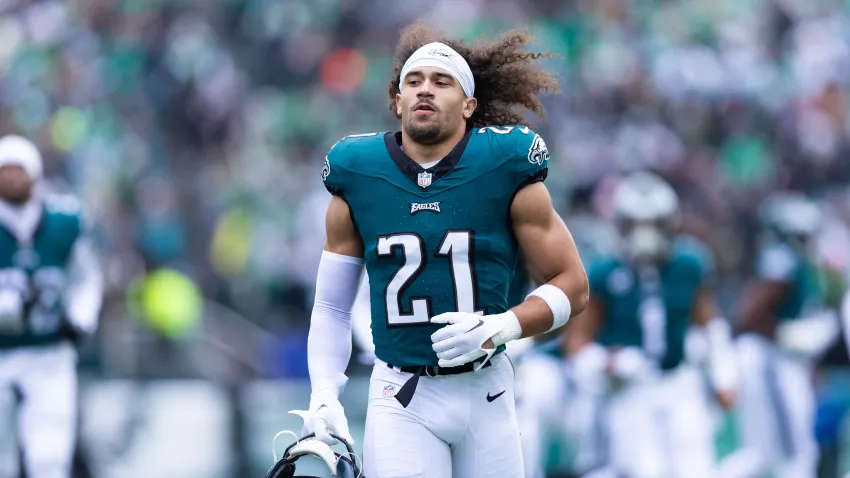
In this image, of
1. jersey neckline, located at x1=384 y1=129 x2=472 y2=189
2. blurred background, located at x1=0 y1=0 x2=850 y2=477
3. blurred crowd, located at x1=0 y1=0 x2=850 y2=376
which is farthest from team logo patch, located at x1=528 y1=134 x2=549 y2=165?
blurred crowd, located at x1=0 y1=0 x2=850 y2=376

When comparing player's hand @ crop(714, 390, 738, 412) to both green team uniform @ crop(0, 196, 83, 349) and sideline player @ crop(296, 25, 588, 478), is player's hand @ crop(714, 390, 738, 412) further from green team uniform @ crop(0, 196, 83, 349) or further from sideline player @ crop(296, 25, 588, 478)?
sideline player @ crop(296, 25, 588, 478)

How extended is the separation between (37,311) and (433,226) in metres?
4.01

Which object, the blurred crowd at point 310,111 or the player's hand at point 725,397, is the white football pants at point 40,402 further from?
the blurred crowd at point 310,111

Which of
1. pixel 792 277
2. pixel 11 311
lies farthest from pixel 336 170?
pixel 792 277

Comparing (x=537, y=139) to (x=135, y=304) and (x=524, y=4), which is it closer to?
(x=135, y=304)

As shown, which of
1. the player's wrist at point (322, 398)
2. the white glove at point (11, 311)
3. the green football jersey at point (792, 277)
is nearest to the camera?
the player's wrist at point (322, 398)

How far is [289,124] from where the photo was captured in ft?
51.1

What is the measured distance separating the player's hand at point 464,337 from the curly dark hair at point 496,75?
0.94 m

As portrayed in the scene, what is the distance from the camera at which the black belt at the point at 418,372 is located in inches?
189

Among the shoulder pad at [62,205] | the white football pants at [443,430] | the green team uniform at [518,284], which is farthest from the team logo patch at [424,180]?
the shoulder pad at [62,205]

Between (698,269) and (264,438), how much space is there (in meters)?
3.53

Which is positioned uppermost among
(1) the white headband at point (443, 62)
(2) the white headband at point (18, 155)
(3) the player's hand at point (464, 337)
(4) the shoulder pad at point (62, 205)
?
(2) the white headband at point (18, 155)

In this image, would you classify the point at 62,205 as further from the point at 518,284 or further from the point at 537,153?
the point at 537,153


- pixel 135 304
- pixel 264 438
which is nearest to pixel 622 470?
pixel 264 438
